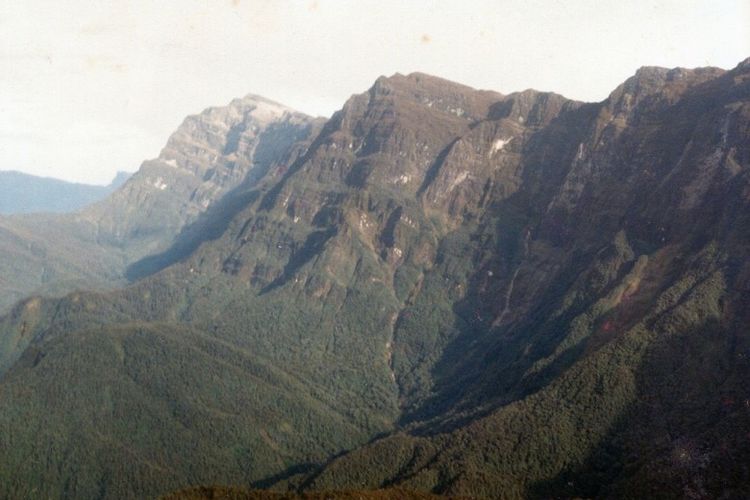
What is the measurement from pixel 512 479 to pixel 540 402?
2960cm

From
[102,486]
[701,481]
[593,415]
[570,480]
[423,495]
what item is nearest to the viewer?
[423,495]

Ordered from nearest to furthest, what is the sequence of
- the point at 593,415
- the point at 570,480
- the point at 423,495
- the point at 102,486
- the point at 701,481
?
the point at 423,495
the point at 701,481
the point at 570,480
the point at 593,415
the point at 102,486

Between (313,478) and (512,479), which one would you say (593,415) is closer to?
(512,479)

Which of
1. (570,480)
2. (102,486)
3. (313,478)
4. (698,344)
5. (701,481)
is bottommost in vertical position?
(102,486)

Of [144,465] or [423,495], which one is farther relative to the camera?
[144,465]

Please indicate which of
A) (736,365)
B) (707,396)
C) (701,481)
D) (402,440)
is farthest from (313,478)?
(736,365)

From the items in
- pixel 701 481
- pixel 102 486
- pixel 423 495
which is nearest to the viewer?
pixel 423 495

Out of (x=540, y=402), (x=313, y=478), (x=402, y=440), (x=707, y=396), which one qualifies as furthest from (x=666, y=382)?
(x=313, y=478)

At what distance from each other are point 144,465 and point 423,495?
106 metres

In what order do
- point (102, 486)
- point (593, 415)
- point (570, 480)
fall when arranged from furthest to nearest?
point (102, 486) < point (593, 415) < point (570, 480)

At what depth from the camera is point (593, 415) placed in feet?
585

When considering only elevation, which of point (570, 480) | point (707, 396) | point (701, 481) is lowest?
point (570, 480)

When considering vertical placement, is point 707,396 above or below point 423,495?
above

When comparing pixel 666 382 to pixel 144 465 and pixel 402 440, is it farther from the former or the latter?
pixel 144 465
